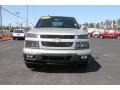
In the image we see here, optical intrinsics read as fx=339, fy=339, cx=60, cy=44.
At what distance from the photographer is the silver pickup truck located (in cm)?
947

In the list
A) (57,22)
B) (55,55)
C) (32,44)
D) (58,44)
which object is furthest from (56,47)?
(57,22)

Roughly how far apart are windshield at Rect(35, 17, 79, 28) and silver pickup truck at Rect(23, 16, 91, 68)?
1.31 meters

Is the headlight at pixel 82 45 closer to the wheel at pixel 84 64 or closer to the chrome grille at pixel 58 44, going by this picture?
the chrome grille at pixel 58 44

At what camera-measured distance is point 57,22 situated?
449 inches

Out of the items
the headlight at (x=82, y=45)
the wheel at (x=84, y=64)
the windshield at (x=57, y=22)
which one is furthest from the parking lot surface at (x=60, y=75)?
the windshield at (x=57, y=22)

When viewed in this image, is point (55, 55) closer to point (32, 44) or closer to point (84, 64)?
point (32, 44)

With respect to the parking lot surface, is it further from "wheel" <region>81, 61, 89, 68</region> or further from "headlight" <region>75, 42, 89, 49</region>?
"headlight" <region>75, 42, 89, 49</region>

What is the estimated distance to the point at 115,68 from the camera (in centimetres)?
1086

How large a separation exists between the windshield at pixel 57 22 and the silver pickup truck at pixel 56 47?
4.28 feet

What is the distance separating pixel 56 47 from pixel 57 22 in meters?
2.02

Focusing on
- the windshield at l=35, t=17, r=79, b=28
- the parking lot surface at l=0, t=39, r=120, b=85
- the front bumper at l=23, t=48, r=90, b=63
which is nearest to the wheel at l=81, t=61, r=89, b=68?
the parking lot surface at l=0, t=39, r=120, b=85

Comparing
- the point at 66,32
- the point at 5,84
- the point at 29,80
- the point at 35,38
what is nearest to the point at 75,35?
the point at 66,32
